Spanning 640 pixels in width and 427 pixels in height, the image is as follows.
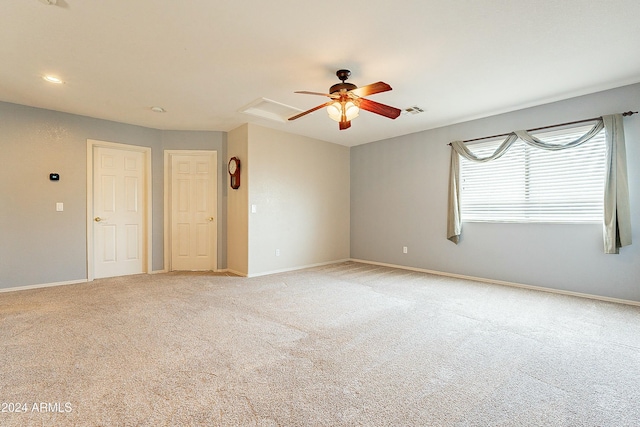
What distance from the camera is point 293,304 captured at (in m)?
3.50

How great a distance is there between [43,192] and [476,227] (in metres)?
6.50

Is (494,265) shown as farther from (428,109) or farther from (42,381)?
(42,381)

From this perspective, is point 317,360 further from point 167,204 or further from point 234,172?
point 167,204

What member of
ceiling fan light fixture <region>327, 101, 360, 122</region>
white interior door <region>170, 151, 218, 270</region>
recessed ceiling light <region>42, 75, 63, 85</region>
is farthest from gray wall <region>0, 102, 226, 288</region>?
ceiling fan light fixture <region>327, 101, 360, 122</region>

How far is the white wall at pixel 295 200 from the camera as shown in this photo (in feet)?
16.7

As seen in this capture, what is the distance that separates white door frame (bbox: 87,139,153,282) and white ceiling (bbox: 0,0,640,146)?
0.69 m

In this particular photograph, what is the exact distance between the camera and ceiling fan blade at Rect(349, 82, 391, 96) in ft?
8.76

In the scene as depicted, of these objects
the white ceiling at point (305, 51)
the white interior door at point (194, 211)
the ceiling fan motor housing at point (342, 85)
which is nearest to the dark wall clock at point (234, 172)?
the white interior door at point (194, 211)

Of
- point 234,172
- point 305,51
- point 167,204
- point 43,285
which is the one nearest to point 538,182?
point 305,51

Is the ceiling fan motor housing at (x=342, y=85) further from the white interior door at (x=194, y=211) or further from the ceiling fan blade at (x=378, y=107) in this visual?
the white interior door at (x=194, y=211)

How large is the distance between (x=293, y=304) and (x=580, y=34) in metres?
3.74

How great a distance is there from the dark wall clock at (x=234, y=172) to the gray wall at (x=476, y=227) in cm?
265

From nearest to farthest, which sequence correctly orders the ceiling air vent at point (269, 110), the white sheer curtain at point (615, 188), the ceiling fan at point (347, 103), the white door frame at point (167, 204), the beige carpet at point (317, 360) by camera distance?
the beige carpet at point (317, 360), the ceiling fan at point (347, 103), the white sheer curtain at point (615, 188), the ceiling air vent at point (269, 110), the white door frame at point (167, 204)

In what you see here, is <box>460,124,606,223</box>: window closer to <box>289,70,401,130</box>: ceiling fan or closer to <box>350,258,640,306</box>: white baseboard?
<box>350,258,640,306</box>: white baseboard
